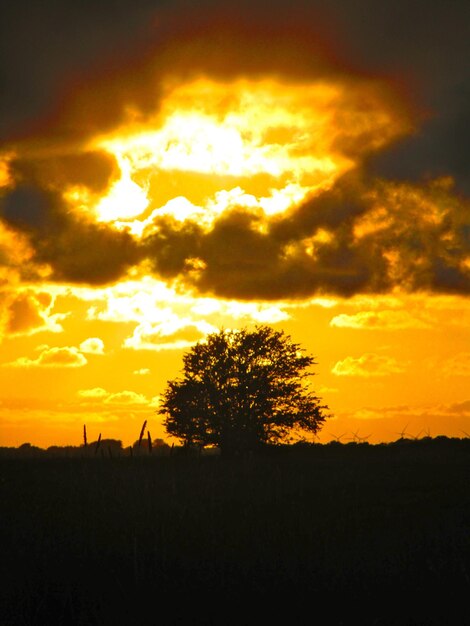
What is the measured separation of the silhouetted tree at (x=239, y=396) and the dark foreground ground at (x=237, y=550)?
792 inches

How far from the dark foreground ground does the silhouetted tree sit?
20.1 meters

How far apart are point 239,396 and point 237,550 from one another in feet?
133

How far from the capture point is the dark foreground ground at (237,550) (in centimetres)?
1557

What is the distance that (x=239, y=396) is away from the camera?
61.4 m

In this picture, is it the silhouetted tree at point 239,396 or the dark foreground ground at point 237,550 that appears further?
the silhouetted tree at point 239,396

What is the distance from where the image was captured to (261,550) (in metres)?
21.1

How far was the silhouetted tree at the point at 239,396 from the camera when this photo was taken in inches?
2387

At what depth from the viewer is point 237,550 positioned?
21.0m

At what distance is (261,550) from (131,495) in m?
11.1

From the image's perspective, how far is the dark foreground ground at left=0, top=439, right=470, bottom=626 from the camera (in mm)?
15570

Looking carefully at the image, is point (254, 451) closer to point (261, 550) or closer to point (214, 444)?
point (214, 444)

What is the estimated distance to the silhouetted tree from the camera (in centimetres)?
6062

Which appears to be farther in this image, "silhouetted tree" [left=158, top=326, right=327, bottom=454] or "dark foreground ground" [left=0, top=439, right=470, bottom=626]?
"silhouetted tree" [left=158, top=326, right=327, bottom=454]

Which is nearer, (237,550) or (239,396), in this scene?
(237,550)
